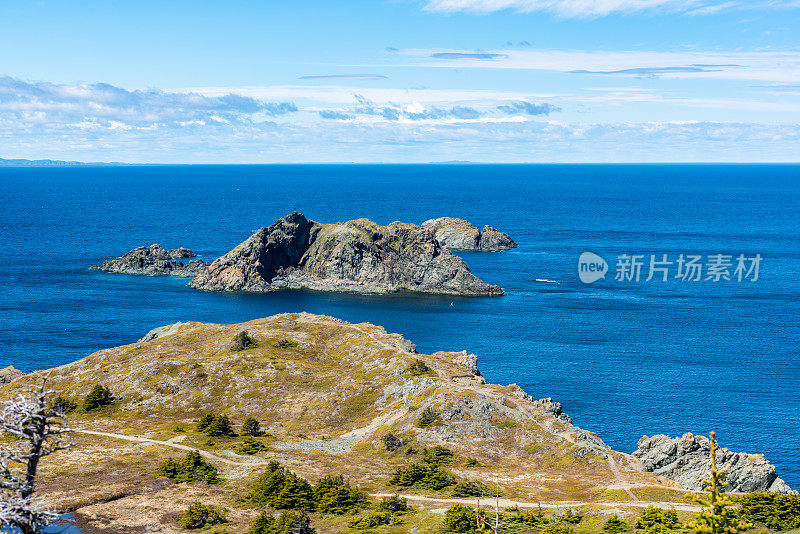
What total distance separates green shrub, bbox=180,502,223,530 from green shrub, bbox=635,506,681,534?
31910mm

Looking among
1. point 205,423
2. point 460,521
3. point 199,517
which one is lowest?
point 205,423

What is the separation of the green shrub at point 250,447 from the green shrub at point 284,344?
114ft

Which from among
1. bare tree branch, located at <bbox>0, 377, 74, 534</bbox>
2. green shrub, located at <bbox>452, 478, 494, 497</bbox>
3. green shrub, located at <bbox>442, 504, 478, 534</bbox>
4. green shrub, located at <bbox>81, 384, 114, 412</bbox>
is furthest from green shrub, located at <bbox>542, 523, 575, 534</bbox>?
green shrub, located at <bbox>81, 384, 114, 412</bbox>

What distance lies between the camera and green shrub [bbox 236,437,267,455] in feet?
245

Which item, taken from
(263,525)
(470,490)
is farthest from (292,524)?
(470,490)

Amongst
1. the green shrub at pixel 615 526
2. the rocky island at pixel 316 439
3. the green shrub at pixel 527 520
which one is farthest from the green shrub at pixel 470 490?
the green shrub at pixel 615 526

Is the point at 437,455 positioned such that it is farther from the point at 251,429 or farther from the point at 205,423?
the point at 205,423

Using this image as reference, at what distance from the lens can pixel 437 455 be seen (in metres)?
74.9

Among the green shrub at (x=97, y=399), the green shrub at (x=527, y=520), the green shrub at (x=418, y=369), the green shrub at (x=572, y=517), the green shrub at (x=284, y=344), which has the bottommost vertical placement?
the green shrub at (x=97, y=399)

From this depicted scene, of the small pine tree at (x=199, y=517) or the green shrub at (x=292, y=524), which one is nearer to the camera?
the green shrub at (x=292, y=524)

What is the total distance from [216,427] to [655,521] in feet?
163

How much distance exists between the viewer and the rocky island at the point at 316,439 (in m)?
58.7

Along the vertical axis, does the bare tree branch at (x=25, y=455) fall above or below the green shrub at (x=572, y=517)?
above

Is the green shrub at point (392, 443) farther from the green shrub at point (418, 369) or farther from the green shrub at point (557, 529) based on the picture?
the green shrub at point (557, 529)
